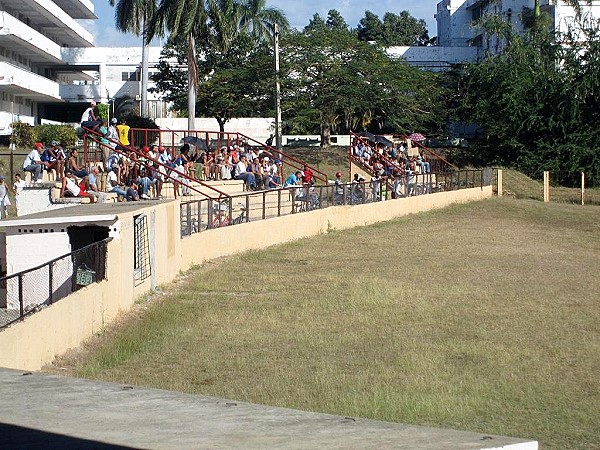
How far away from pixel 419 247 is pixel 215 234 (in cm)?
695

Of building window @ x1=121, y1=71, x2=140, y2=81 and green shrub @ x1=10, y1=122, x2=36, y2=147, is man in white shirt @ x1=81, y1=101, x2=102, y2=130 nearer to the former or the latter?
green shrub @ x1=10, y1=122, x2=36, y2=147

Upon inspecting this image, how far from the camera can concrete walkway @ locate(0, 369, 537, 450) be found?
7.17m

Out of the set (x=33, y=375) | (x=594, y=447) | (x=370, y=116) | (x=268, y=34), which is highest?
(x=268, y=34)

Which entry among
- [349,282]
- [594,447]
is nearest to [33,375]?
[594,447]

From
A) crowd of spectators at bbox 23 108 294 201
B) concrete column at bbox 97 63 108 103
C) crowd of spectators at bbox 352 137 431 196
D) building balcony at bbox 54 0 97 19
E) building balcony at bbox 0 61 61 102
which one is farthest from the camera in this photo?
concrete column at bbox 97 63 108 103

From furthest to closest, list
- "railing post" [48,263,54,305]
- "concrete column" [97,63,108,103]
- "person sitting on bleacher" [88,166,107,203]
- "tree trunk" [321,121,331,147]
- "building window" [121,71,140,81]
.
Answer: "building window" [121,71,140,81] < "concrete column" [97,63,108,103] < "tree trunk" [321,121,331,147] < "person sitting on bleacher" [88,166,107,203] < "railing post" [48,263,54,305]

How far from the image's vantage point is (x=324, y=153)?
202 feet

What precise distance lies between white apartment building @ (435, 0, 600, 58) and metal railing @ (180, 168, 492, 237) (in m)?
25.6

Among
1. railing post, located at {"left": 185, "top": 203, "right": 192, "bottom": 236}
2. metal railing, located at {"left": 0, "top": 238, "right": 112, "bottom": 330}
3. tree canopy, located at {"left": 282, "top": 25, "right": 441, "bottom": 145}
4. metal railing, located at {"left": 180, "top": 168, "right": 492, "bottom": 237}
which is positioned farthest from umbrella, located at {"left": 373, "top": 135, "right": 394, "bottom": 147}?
metal railing, located at {"left": 0, "top": 238, "right": 112, "bottom": 330}

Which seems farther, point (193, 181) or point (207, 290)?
point (193, 181)

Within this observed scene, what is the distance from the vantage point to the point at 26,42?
58688 millimetres

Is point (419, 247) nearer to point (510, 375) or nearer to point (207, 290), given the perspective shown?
point (207, 290)

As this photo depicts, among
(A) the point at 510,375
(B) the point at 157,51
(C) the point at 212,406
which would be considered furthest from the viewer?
(B) the point at 157,51

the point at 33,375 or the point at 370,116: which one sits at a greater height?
the point at 370,116
